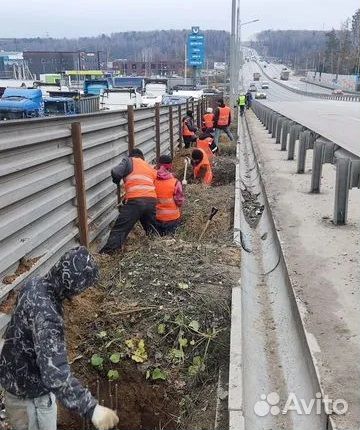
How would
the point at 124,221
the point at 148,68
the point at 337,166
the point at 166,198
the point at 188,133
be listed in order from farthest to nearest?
the point at 148,68
the point at 188,133
the point at 337,166
the point at 166,198
the point at 124,221

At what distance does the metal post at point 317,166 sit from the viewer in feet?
29.1

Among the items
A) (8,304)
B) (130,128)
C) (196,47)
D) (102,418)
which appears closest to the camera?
(102,418)

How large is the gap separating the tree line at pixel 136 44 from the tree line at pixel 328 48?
2795cm

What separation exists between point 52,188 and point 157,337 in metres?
1.72

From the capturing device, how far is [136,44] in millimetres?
178000

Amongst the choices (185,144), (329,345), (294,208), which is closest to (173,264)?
(329,345)

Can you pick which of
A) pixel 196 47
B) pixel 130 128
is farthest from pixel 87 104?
pixel 196 47

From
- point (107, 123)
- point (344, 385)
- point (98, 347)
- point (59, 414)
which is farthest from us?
point (107, 123)

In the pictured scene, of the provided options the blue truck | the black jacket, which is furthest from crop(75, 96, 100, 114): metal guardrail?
the black jacket

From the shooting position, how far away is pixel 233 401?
3.33m

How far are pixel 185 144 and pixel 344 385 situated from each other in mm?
13716

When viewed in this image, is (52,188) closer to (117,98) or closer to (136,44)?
(117,98)

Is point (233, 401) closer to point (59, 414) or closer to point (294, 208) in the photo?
point (59, 414)

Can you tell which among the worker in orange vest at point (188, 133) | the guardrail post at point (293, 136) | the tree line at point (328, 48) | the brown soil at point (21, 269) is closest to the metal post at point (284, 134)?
the guardrail post at point (293, 136)
